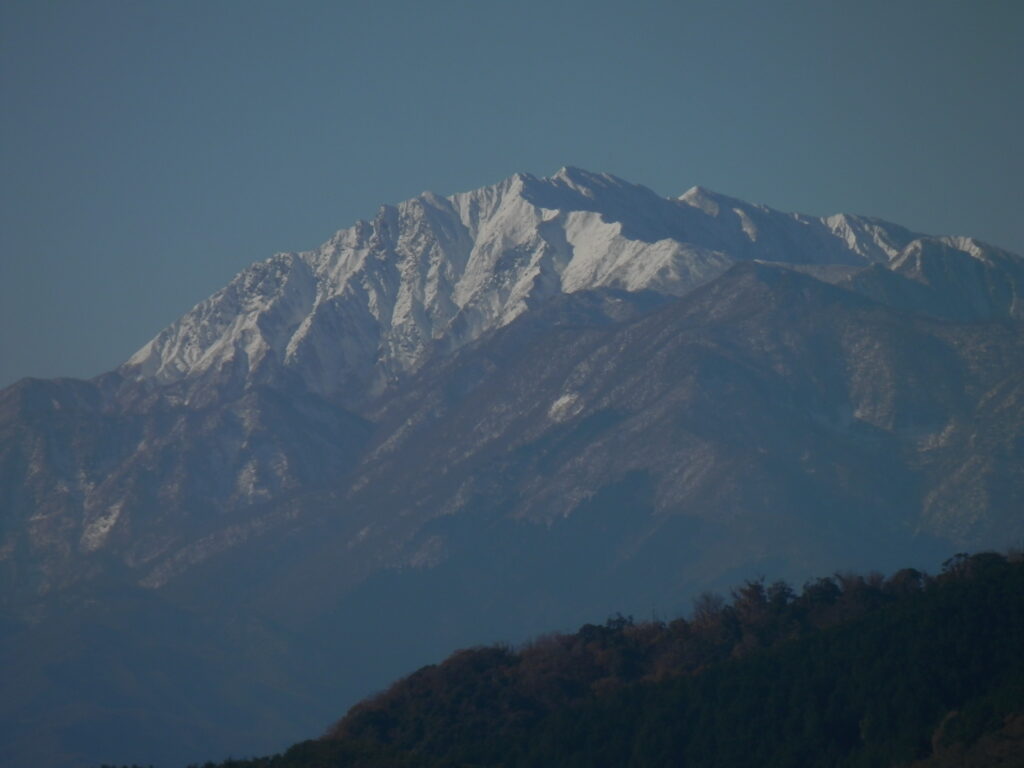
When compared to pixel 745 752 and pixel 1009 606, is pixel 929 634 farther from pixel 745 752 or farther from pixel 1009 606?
pixel 745 752

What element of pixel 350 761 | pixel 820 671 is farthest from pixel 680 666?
pixel 350 761

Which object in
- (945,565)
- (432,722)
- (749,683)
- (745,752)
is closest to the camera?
(745,752)

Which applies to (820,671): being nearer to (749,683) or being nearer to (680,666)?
(749,683)

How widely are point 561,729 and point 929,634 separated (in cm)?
2952

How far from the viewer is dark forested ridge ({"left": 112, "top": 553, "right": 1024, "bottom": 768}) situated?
403ft

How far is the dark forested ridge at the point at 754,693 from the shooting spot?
123 m

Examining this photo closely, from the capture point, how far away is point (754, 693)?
136m

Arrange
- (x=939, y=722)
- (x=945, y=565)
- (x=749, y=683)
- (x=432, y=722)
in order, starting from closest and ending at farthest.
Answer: (x=939, y=722) → (x=749, y=683) → (x=432, y=722) → (x=945, y=565)

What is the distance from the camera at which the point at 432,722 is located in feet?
518

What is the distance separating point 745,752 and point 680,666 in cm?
3342

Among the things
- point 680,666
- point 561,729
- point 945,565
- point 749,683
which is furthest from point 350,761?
point 945,565

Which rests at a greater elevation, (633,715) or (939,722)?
(633,715)

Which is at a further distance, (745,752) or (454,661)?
(454,661)

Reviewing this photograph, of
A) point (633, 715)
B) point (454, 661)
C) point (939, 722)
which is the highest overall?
point (454, 661)
